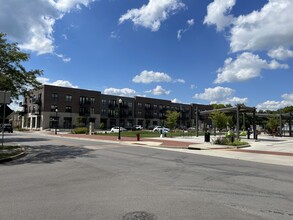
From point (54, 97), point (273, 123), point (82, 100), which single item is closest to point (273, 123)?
point (273, 123)

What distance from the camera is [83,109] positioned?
90.8 metres

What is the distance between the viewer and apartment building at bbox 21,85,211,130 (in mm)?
82250

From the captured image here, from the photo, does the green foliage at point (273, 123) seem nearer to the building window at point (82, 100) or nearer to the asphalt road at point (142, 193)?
the asphalt road at point (142, 193)

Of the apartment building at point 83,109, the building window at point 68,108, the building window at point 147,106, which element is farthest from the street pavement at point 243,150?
the building window at point 147,106

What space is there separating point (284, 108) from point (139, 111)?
176 feet

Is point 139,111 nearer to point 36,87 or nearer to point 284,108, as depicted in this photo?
point 284,108

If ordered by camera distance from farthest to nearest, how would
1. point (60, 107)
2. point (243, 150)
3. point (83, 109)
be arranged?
1. point (83, 109)
2. point (60, 107)
3. point (243, 150)

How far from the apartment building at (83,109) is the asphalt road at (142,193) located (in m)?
61.0

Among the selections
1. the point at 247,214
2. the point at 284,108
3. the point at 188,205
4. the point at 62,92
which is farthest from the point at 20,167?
the point at 284,108

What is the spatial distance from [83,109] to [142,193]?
85662 mm

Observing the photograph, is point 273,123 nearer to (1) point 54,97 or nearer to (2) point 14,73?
(2) point 14,73

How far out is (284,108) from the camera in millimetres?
105438

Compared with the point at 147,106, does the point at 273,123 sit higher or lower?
lower

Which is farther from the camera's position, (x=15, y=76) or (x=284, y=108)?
(x=284, y=108)
